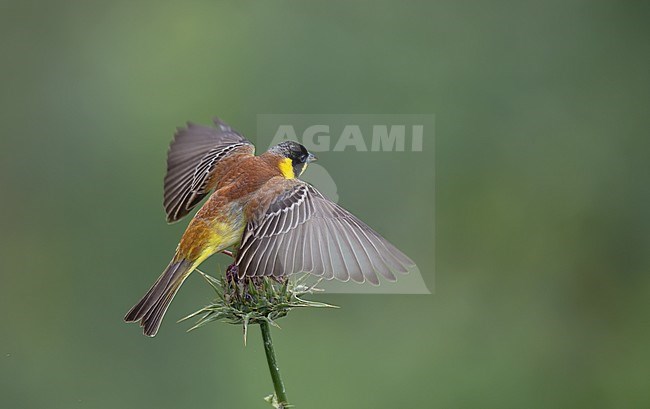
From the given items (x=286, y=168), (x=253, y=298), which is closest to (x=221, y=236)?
(x=253, y=298)

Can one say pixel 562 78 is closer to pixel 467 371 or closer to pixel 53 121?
pixel 467 371

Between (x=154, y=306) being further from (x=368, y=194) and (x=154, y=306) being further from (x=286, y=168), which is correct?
(x=368, y=194)

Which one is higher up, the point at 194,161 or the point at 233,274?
the point at 194,161

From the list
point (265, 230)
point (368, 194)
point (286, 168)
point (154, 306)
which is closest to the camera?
point (154, 306)

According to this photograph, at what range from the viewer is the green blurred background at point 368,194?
855 cm

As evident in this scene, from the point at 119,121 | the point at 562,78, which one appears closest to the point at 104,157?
the point at 119,121

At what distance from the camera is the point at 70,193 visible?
9602 millimetres

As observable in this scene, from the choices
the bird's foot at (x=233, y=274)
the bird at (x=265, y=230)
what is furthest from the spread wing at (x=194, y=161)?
the bird's foot at (x=233, y=274)

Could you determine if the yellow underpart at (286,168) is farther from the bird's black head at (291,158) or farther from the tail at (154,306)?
the tail at (154,306)

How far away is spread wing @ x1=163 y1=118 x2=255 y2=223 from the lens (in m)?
6.11

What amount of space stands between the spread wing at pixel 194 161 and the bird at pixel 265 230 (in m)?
0.01

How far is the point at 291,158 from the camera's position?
6129mm

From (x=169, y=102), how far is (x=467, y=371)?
14.3 feet

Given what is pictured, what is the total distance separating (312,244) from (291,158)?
1.23m
